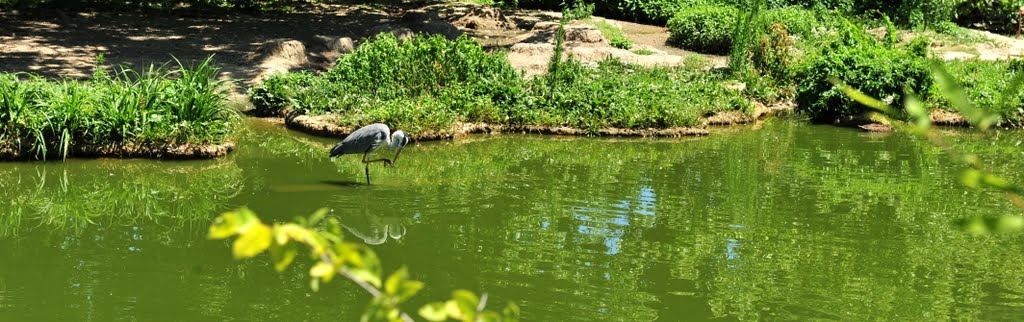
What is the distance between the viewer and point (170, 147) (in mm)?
10352

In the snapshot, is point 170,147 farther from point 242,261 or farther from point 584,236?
point 584,236

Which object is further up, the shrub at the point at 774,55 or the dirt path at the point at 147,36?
the shrub at the point at 774,55

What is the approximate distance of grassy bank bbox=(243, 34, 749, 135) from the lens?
12492mm

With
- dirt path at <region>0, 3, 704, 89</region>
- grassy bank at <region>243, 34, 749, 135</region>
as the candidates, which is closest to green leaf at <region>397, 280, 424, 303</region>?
grassy bank at <region>243, 34, 749, 135</region>

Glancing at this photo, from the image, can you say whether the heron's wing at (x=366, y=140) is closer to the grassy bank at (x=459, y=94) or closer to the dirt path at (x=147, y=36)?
the grassy bank at (x=459, y=94)

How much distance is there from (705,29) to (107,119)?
34.8 feet

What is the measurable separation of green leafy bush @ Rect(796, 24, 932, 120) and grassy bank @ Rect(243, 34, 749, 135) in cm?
120

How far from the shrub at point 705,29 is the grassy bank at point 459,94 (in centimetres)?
438

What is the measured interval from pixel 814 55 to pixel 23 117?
31.3ft

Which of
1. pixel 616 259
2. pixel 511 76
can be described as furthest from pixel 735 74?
pixel 616 259

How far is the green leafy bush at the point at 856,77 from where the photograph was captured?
45.8ft

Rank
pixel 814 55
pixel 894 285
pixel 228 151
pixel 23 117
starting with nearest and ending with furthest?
pixel 894 285 < pixel 23 117 < pixel 228 151 < pixel 814 55

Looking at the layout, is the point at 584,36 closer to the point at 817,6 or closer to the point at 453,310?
the point at 817,6

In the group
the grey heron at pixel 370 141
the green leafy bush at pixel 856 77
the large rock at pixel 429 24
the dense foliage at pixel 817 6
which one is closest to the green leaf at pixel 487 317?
the grey heron at pixel 370 141
